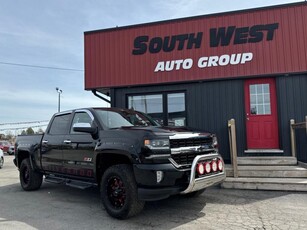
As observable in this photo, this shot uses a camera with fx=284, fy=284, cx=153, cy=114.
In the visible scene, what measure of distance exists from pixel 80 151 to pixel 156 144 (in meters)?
1.92

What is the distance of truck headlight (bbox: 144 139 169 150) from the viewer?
14.5 feet

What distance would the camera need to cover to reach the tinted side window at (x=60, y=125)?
6371 millimetres

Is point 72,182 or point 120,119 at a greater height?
point 120,119

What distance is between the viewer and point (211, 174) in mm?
4844

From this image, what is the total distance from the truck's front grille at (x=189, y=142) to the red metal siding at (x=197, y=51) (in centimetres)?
431

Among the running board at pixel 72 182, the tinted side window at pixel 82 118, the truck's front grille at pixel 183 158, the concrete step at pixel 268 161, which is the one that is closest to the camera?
the truck's front grille at pixel 183 158

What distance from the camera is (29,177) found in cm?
729

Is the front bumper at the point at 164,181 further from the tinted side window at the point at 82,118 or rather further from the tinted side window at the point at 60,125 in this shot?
the tinted side window at the point at 60,125

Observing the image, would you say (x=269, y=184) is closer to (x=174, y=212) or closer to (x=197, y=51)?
(x=174, y=212)

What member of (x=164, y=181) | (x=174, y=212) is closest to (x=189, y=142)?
(x=164, y=181)

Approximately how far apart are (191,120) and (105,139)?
4.76 meters

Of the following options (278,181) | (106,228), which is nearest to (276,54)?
(278,181)

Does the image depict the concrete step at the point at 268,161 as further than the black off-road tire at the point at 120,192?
Yes

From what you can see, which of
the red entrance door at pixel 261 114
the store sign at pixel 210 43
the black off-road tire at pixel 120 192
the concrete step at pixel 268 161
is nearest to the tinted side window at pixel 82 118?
the black off-road tire at pixel 120 192
